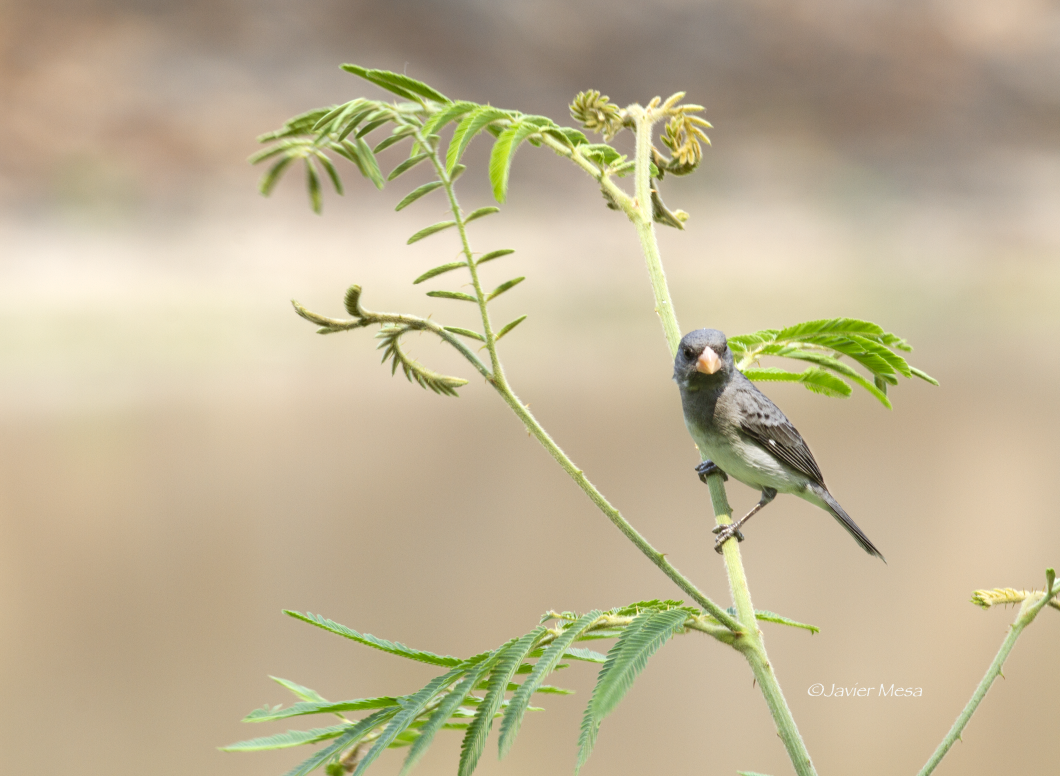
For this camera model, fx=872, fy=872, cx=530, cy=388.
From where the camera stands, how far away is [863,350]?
1.26ft

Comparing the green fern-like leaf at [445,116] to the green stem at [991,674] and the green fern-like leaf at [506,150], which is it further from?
the green stem at [991,674]

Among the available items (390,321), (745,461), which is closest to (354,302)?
(390,321)

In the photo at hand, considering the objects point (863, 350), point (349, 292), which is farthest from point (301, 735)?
point (863, 350)

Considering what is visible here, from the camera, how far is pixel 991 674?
32 centimetres

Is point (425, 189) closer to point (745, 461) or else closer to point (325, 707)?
point (325, 707)

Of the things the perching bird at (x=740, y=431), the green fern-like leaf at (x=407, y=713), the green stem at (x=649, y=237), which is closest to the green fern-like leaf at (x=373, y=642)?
A: the green fern-like leaf at (x=407, y=713)

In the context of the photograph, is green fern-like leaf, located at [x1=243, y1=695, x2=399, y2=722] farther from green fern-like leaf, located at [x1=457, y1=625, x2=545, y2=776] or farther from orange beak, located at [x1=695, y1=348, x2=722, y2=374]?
orange beak, located at [x1=695, y1=348, x2=722, y2=374]

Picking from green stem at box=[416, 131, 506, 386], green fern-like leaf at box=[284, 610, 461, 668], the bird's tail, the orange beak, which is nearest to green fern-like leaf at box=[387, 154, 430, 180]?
green stem at box=[416, 131, 506, 386]

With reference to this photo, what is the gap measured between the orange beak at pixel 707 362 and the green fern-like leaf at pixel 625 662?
234 millimetres

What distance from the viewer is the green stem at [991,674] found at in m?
0.31

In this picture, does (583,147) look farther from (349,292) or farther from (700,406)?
(700,406)

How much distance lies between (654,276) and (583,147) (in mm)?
62

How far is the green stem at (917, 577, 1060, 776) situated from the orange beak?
215mm

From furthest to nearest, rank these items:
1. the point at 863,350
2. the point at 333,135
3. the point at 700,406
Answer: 1. the point at 700,406
2. the point at 863,350
3. the point at 333,135
